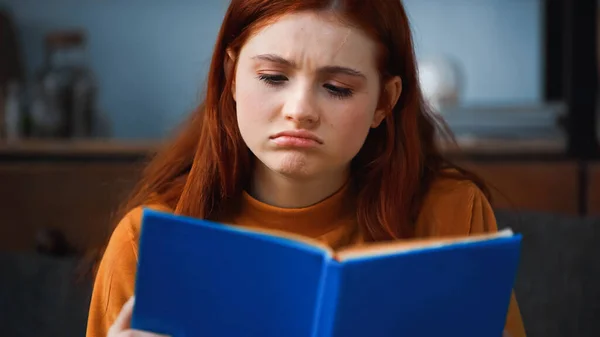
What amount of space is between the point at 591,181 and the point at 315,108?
98 centimetres

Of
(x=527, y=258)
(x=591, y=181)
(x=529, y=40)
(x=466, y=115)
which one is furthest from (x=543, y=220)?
(x=529, y=40)

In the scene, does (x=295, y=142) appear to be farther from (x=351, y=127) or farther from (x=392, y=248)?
(x=392, y=248)

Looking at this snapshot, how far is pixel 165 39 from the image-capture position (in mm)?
2441

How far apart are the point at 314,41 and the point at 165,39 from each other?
1.64 m

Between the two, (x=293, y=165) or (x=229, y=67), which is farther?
(x=229, y=67)

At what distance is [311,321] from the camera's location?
2.28ft

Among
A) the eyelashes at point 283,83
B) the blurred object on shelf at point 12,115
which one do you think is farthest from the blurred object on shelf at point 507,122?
the blurred object on shelf at point 12,115

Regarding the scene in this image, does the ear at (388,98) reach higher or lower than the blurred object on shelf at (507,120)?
higher

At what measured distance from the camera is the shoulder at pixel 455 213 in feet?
3.48

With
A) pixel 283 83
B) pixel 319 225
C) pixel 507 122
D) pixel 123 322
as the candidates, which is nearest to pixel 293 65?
pixel 283 83

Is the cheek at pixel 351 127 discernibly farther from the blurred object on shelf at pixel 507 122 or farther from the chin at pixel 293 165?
the blurred object on shelf at pixel 507 122

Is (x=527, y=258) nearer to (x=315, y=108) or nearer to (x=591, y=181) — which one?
(x=591, y=181)

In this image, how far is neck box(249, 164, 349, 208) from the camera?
1.01 meters

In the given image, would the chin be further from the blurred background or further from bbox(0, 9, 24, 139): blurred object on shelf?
bbox(0, 9, 24, 139): blurred object on shelf
